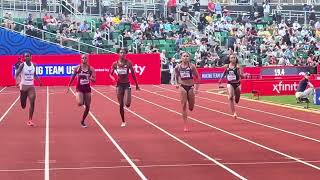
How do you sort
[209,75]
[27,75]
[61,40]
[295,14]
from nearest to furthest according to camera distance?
1. [27,75]
2. [61,40]
3. [209,75]
4. [295,14]

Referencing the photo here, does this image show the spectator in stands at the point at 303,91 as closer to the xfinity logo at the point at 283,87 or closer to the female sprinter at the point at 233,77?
the xfinity logo at the point at 283,87

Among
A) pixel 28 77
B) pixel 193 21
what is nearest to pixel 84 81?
pixel 28 77

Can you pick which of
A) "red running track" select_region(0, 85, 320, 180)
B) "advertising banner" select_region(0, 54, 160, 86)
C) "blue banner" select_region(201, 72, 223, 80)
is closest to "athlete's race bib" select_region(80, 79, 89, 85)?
"red running track" select_region(0, 85, 320, 180)

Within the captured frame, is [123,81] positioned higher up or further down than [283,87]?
higher up

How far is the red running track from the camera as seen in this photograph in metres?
10.3

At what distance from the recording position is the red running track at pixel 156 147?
10.3m

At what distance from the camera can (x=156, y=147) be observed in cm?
1334

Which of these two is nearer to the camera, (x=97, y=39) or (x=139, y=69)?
(x=139, y=69)

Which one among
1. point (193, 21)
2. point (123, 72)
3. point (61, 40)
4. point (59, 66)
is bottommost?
point (59, 66)

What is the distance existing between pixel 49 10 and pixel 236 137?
113 feet

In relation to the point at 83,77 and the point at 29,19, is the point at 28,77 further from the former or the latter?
the point at 29,19

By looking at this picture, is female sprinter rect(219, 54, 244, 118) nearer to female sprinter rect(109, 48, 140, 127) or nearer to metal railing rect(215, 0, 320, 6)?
female sprinter rect(109, 48, 140, 127)

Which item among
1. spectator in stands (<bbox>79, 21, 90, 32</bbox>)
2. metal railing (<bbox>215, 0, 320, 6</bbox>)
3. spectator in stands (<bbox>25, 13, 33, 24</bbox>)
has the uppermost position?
metal railing (<bbox>215, 0, 320, 6</bbox>)

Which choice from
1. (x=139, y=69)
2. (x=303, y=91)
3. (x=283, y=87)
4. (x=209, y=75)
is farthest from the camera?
(x=209, y=75)
